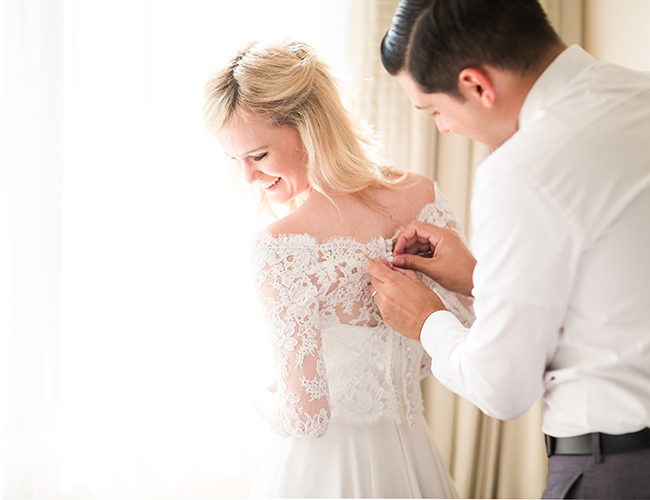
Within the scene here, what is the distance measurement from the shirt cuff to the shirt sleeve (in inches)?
5.6

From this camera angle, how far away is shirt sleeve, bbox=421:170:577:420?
0.76 metres

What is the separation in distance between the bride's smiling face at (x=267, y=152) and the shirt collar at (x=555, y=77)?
2.05 feet

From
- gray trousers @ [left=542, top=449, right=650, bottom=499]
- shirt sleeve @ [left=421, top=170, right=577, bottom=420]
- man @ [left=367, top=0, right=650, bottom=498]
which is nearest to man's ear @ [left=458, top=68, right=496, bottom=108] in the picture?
man @ [left=367, top=0, right=650, bottom=498]

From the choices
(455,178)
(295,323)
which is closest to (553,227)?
(295,323)

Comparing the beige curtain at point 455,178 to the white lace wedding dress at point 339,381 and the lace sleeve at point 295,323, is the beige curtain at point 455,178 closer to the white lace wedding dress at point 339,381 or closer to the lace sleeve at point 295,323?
the white lace wedding dress at point 339,381

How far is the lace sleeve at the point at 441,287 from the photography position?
136cm

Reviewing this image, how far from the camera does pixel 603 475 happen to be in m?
0.84

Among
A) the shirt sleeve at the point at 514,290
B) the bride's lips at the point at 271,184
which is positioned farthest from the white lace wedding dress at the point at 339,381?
the shirt sleeve at the point at 514,290

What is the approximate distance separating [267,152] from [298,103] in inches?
5.9

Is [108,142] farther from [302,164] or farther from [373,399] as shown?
[373,399]

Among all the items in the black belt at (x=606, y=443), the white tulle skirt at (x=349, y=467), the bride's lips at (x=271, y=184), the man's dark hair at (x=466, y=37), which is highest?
the man's dark hair at (x=466, y=37)

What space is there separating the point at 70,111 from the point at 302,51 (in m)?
1.20

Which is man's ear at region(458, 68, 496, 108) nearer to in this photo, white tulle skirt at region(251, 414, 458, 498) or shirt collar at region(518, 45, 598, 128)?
shirt collar at region(518, 45, 598, 128)

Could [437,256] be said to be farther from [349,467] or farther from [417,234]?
[349,467]
